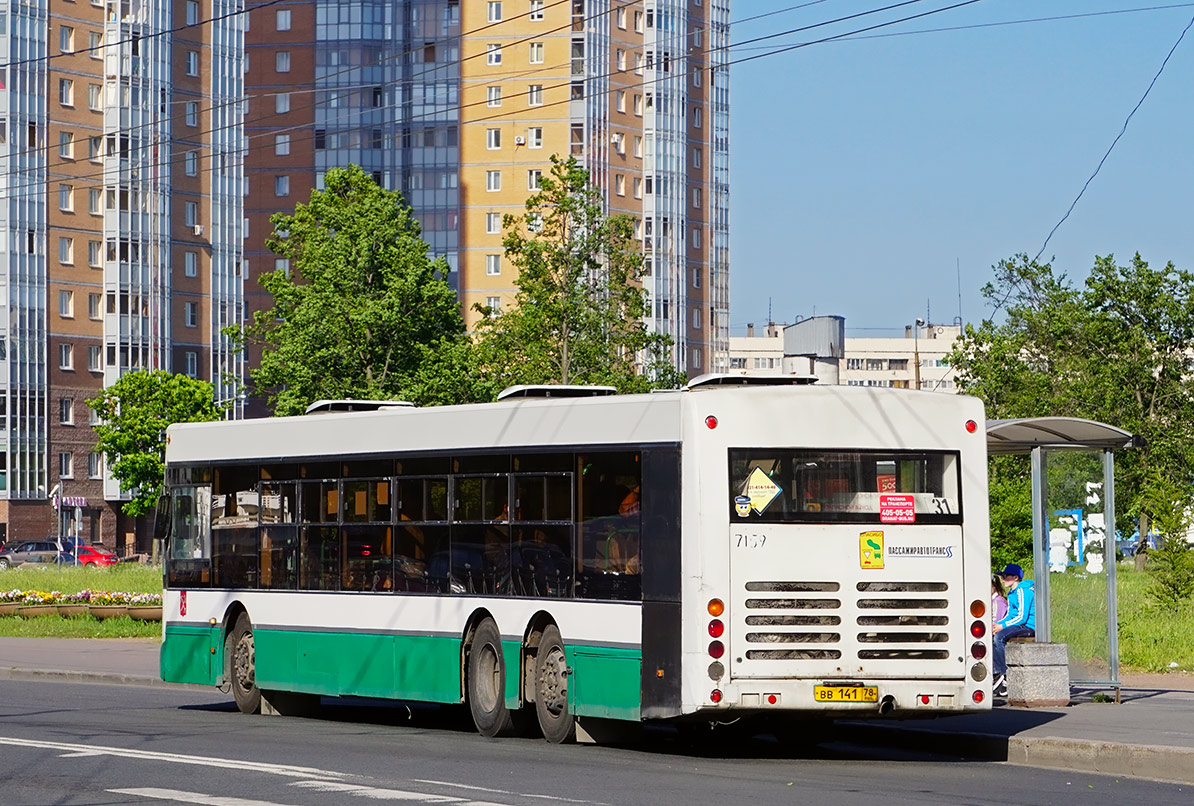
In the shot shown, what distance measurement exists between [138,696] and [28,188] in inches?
3277

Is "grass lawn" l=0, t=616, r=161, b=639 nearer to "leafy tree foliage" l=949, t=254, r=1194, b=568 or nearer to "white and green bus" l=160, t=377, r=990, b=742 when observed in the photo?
"white and green bus" l=160, t=377, r=990, b=742

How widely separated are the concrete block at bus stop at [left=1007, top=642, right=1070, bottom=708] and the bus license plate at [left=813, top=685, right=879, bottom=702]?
3567 millimetres

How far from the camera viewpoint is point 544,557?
17.2 meters

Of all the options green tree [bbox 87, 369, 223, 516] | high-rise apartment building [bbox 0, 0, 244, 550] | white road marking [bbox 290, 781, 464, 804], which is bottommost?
white road marking [bbox 290, 781, 464, 804]

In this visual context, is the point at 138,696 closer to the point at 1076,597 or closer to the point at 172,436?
the point at 172,436

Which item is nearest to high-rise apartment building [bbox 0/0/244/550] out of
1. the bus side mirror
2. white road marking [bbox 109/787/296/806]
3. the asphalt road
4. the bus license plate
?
the bus side mirror

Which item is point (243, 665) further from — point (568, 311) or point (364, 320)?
point (364, 320)

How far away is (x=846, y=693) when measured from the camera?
15414 millimetres

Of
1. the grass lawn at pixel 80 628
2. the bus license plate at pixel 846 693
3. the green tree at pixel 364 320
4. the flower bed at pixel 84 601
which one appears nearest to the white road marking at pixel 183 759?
the bus license plate at pixel 846 693

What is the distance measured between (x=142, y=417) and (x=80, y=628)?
52.7 metres

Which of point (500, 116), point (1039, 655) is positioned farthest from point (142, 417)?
point (1039, 655)

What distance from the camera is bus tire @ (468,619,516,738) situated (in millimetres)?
17625

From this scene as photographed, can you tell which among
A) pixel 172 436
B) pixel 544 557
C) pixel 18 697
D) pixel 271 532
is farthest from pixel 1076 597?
pixel 18 697

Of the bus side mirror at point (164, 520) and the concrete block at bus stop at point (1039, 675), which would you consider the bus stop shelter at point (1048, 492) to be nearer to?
the concrete block at bus stop at point (1039, 675)
